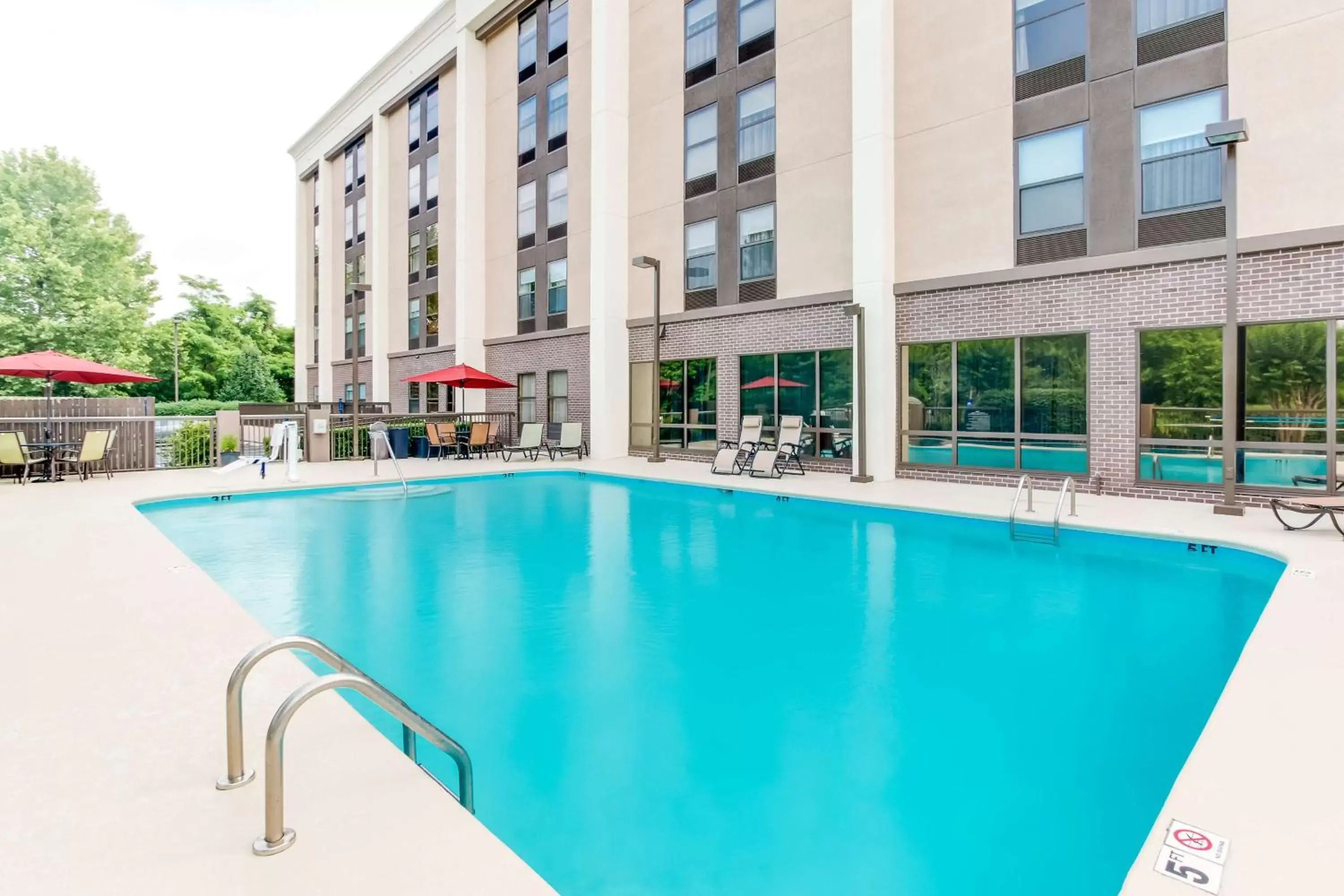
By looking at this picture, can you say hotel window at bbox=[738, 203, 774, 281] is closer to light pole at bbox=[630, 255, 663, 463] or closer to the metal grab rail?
light pole at bbox=[630, 255, 663, 463]

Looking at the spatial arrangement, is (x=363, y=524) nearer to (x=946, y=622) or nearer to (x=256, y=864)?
(x=946, y=622)

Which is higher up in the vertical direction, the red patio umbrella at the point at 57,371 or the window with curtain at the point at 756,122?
the window with curtain at the point at 756,122

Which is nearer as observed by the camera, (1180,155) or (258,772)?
(258,772)

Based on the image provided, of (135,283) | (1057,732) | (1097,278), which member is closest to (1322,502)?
(1097,278)

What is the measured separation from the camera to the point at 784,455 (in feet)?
44.5

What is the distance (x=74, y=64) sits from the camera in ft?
116

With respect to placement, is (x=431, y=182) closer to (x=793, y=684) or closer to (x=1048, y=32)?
(x=1048, y=32)

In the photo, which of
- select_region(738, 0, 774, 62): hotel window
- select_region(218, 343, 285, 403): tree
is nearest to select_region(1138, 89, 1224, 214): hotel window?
select_region(738, 0, 774, 62): hotel window

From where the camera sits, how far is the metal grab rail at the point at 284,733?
2016 mm

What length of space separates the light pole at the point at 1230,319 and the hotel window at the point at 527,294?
52.8 ft

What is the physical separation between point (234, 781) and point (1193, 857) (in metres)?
3.12

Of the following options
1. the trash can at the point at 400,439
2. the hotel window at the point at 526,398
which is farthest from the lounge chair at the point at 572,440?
the trash can at the point at 400,439

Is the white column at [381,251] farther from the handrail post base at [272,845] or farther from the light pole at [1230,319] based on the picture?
the handrail post base at [272,845]

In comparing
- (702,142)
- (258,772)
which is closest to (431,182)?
(702,142)
